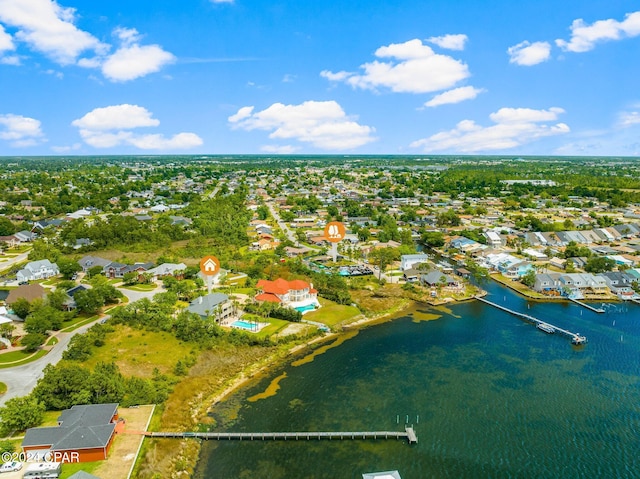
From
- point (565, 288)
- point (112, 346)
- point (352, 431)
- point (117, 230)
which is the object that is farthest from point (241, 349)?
point (117, 230)

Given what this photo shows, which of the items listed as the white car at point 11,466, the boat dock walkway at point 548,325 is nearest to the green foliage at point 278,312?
the boat dock walkway at point 548,325

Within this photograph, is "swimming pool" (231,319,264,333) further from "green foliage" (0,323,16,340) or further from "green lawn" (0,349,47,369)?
"green foliage" (0,323,16,340)

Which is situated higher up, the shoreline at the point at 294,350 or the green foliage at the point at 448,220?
the green foliage at the point at 448,220

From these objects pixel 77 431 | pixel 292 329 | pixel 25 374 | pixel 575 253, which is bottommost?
pixel 292 329

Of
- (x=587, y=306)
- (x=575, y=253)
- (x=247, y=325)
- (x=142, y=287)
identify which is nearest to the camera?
(x=247, y=325)

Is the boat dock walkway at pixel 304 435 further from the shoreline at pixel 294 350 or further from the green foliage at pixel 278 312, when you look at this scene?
the green foliage at pixel 278 312

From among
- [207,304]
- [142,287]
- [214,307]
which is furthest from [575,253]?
[142,287]

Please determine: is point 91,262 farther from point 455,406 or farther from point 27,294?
point 455,406
